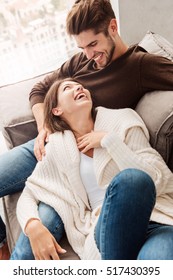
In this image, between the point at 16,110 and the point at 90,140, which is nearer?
the point at 90,140

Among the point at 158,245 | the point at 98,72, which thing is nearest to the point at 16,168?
the point at 98,72

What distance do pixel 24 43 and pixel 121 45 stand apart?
28 cm

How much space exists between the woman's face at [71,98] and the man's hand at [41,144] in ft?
0.23

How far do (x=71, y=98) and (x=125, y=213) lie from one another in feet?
1.05

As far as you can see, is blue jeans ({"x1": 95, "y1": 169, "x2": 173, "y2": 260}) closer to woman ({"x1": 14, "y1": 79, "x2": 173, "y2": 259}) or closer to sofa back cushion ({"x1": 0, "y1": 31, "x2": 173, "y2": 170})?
woman ({"x1": 14, "y1": 79, "x2": 173, "y2": 259})

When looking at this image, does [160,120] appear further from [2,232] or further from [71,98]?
[2,232]

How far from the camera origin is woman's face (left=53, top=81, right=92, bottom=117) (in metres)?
0.75

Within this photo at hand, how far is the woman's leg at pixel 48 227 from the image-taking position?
→ 27.4 inches

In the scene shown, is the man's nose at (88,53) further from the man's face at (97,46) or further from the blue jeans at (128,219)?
the blue jeans at (128,219)

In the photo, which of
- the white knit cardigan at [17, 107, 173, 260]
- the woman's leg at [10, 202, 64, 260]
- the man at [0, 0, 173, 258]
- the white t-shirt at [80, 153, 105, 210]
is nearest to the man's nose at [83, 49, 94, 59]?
the man at [0, 0, 173, 258]

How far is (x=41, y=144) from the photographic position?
31.3 inches
